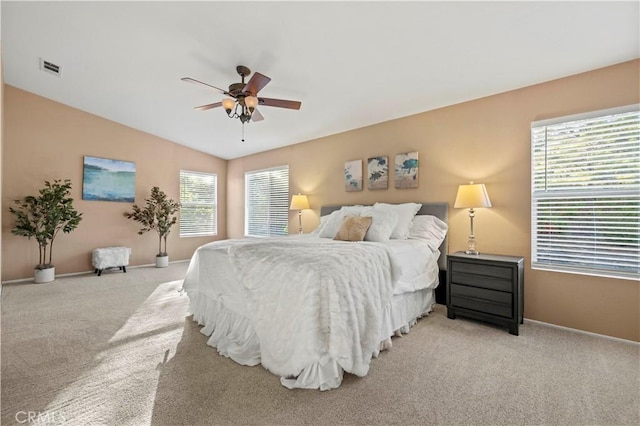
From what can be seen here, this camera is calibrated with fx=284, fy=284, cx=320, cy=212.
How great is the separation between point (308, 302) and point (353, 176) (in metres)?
3.13

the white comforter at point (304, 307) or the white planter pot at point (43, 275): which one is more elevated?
the white comforter at point (304, 307)

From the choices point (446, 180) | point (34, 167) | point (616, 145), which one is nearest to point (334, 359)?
point (446, 180)

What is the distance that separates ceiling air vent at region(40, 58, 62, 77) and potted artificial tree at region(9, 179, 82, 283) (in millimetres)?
1759

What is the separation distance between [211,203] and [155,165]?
154 centimetres

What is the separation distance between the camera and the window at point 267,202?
599cm

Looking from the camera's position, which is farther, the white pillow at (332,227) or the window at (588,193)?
the white pillow at (332,227)

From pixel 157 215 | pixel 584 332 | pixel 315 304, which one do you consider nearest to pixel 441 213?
pixel 584 332

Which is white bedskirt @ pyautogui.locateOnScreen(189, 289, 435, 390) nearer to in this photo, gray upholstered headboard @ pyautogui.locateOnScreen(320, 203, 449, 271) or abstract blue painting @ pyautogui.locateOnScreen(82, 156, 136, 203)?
gray upholstered headboard @ pyautogui.locateOnScreen(320, 203, 449, 271)

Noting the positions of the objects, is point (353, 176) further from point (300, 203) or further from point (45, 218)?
point (45, 218)

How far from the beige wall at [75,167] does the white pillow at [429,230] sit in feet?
17.5

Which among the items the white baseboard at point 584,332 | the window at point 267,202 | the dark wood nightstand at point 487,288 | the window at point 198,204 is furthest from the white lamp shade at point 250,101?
the window at point 198,204

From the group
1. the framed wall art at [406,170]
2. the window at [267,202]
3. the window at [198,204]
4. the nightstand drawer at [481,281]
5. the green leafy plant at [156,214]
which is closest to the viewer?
the nightstand drawer at [481,281]

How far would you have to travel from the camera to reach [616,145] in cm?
263

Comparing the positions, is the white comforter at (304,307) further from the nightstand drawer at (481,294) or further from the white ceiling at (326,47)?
the white ceiling at (326,47)
